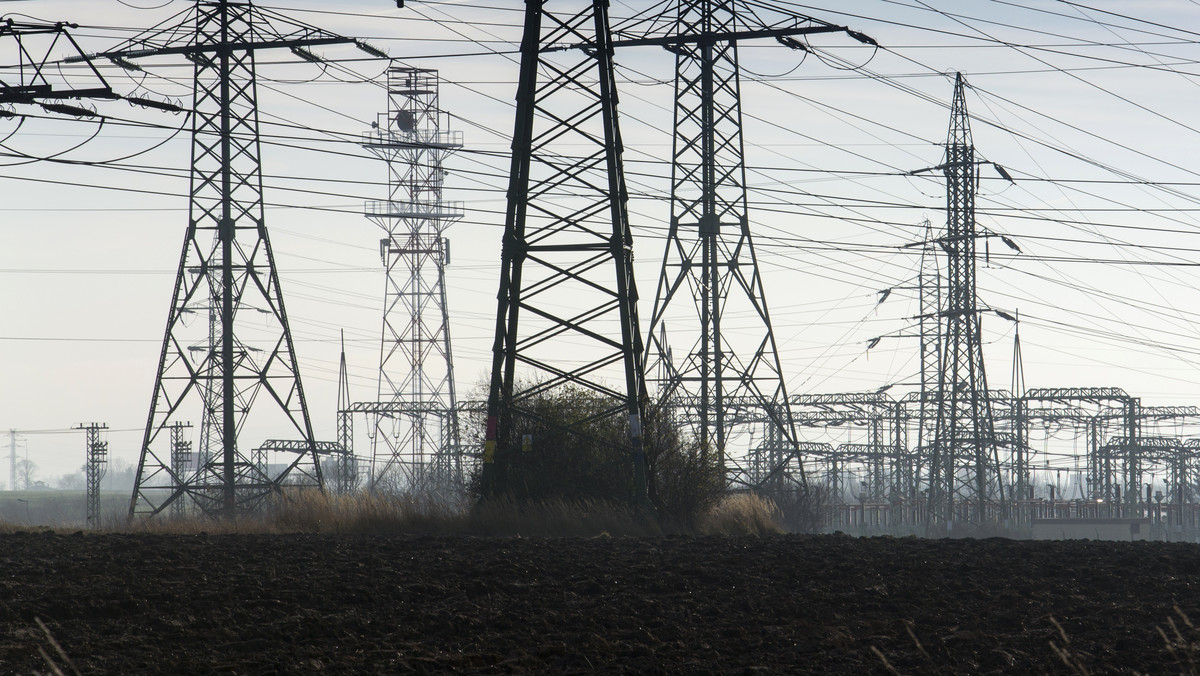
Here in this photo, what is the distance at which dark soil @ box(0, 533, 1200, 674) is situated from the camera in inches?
336

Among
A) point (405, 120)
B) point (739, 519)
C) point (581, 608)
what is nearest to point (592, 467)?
point (739, 519)

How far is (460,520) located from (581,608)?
9.53m

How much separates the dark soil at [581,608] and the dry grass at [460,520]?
4475 mm

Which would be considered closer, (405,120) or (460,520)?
(460,520)

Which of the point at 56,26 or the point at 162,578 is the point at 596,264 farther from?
the point at 162,578

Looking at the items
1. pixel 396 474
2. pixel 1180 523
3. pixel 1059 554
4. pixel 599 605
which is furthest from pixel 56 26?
pixel 1180 523

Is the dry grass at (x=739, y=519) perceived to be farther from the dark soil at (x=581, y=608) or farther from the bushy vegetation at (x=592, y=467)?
the dark soil at (x=581, y=608)

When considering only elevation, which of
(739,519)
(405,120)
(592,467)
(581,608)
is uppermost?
(405,120)

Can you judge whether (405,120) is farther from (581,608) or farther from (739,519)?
(581,608)

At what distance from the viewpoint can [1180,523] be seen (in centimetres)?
7288

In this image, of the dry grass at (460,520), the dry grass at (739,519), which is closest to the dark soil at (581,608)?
the dry grass at (460,520)

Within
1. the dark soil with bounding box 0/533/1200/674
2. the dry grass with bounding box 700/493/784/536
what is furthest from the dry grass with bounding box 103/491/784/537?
the dark soil with bounding box 0/533/1200/674

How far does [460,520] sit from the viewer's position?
1983cm

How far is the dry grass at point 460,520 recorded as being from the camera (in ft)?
63.6
